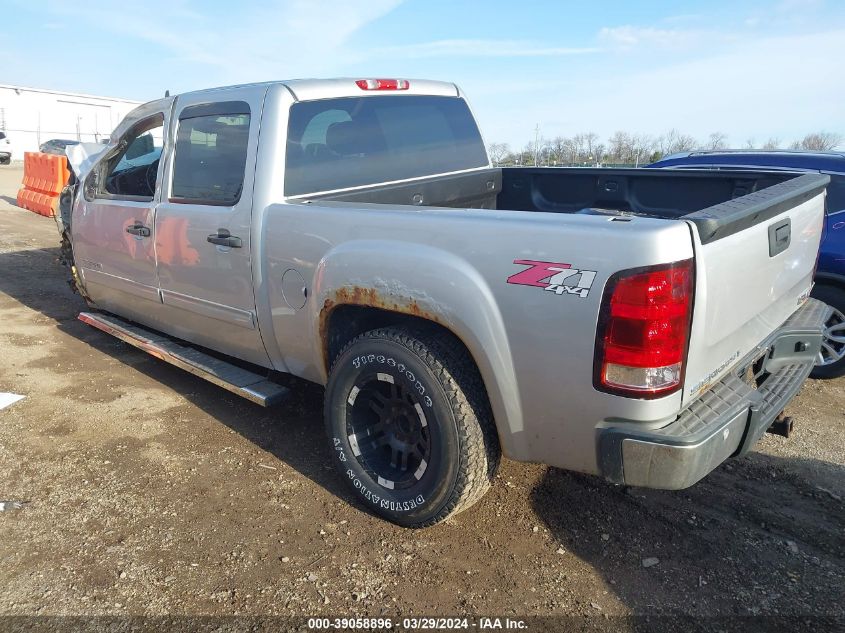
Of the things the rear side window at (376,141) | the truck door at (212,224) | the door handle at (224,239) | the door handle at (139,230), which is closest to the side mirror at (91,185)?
the door handle at (139,230)

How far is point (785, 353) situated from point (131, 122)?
4401 millimetres

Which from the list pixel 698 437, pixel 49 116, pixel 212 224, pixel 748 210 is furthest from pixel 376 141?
pixel 49 116

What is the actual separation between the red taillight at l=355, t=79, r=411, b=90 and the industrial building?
4122 centimetres

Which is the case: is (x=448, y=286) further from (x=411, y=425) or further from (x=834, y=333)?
(x=834, y=333)

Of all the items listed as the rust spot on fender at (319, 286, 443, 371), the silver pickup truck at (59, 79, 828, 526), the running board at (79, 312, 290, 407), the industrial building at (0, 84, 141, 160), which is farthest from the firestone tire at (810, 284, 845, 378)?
the industrial building at (0, 84, 141, 160)

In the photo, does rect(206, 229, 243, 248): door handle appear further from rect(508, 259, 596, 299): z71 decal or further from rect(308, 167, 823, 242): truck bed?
rect(508, 259, 596, 299): z71 decal

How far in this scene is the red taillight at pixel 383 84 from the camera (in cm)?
387

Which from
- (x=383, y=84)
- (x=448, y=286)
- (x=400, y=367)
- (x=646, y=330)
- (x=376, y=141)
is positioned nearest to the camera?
(x=646, y=330)

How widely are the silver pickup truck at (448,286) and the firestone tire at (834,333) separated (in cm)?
132

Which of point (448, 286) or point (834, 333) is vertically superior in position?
point (448, 286)

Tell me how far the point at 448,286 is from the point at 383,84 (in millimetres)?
2046

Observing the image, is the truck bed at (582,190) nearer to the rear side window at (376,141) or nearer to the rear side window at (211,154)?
the rear side window at (376,141)

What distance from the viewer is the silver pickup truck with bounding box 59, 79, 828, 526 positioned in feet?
7.16

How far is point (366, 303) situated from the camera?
282 centimetres
